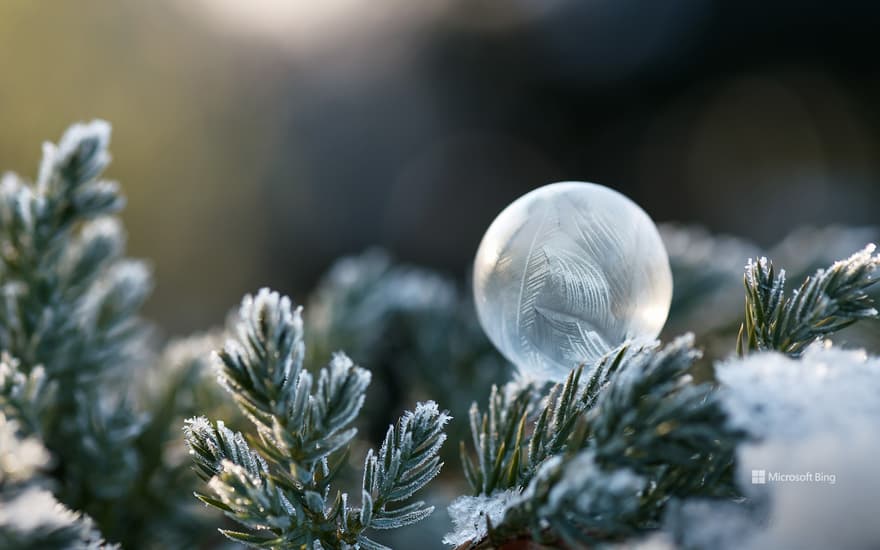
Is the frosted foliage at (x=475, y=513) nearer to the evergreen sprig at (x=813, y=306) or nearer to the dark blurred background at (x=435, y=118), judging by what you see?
the evergreen sprig at (x=813, y=306)

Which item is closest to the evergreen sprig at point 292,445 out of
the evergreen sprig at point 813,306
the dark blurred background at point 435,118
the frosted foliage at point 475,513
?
the frosted foliage at point 475,513

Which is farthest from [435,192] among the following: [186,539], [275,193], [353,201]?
[186,539]

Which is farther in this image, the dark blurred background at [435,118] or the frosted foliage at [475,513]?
the dark blurred background at [435,118]

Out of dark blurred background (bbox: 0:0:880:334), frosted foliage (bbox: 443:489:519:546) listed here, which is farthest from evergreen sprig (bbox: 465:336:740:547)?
dark blurred background (bbox: 0:0:880:334)

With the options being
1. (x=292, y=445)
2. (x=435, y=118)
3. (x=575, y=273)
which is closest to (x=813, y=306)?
(x=575, y=273)

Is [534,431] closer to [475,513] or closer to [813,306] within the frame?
[475,513]
